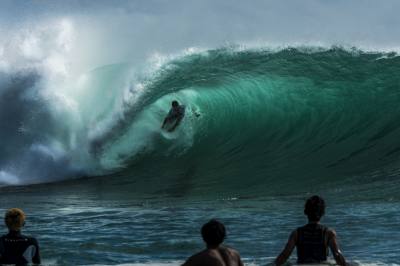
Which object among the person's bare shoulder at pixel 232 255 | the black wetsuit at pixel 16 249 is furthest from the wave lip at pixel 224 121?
the person's bare shoulder at pixel 232 255

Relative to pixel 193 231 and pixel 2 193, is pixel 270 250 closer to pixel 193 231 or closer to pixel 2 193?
pixel 193 231

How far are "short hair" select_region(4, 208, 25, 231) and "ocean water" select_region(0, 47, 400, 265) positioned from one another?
5.95 feet

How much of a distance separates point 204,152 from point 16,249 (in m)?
12.7

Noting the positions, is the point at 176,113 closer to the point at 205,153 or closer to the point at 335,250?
the point at 205,153

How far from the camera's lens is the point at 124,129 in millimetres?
21750

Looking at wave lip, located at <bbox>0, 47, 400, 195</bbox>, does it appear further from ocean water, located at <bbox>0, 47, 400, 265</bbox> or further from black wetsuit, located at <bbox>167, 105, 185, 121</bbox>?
black wetsuit, located at <bbox>167, 105, 185, 121</bbox>

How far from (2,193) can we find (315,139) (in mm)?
6916

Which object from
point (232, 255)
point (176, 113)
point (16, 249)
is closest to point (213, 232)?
point (232, 255)

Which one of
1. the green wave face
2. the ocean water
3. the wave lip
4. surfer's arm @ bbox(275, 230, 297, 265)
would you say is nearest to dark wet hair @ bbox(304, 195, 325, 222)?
surfer's arm @ bbox(275, 230, 297, 265)

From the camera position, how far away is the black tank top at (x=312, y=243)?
24.9 feet

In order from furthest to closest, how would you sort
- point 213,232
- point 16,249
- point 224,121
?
point 224,121 < point 16,249 < point 213,232

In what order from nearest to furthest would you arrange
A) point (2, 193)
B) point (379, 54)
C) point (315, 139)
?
1. point (2, 193)
2. point (315, 139)
3. point (379, 54)

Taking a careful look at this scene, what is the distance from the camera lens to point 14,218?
712 cm

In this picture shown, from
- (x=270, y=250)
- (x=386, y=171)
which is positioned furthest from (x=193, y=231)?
(x=386, y=171)
